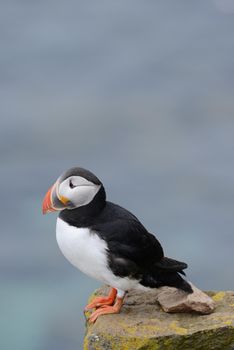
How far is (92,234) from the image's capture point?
8031 millimetres

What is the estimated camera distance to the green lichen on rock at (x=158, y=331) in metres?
8.08

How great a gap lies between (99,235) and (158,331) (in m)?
0.74

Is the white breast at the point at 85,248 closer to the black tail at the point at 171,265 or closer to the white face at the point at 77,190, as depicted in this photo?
the white face at the point at 77,190

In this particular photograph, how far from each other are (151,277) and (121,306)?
0.35 metres

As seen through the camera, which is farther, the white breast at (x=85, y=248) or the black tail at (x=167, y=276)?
the black tail at (x=167, y=276)

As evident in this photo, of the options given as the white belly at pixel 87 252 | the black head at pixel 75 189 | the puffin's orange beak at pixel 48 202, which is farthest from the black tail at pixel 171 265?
the puffin's orange beak at pixel 48 202

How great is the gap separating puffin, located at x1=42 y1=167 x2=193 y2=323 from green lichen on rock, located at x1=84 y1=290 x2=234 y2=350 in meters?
0.22

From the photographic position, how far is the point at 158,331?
815 cm

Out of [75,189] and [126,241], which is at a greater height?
[75,189]

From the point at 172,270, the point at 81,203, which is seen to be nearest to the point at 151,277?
the point at 172,270

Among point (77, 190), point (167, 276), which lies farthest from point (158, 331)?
point (77, 190)

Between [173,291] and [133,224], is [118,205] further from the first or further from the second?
[173,291]

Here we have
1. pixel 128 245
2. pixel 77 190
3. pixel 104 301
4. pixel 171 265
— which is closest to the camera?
pixel 77 190

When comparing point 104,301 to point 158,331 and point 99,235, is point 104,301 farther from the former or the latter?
point 99,235
